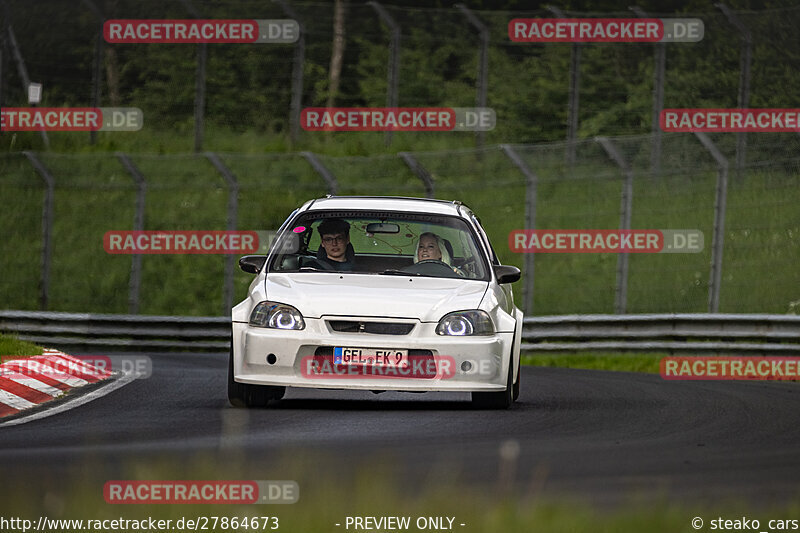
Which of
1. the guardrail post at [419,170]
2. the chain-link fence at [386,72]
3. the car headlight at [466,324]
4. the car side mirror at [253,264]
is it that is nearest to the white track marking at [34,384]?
the car side mirror at [253,264]

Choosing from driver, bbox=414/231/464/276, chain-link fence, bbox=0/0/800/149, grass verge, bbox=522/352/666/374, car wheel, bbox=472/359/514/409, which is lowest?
car wheel, bbox=472/359/514/409

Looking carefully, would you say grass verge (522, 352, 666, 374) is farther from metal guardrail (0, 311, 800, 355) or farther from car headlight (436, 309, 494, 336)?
car headlight (436, 309, 494, 336)

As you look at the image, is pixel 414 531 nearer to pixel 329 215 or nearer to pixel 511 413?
pixel 511 413

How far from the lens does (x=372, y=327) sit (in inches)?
439

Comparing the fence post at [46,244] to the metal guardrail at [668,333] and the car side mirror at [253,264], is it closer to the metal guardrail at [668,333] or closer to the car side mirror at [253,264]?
the metal guardrail at [668,333]

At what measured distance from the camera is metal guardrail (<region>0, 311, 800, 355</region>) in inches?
721

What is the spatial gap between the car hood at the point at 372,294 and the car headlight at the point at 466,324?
47mm

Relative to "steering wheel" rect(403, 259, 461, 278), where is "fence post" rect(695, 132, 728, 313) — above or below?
above

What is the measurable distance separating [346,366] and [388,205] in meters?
2.03

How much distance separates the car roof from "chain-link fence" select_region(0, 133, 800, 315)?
8.87 metres

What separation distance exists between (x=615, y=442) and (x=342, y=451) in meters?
1.73

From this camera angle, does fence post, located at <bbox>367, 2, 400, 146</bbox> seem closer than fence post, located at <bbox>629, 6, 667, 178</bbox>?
No

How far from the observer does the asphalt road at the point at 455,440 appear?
7938 mm

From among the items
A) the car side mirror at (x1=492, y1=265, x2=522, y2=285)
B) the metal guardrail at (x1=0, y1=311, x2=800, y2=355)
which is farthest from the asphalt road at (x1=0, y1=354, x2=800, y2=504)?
the metal guardrail at (x1=0, y1=311, x2=800, y2=355)
